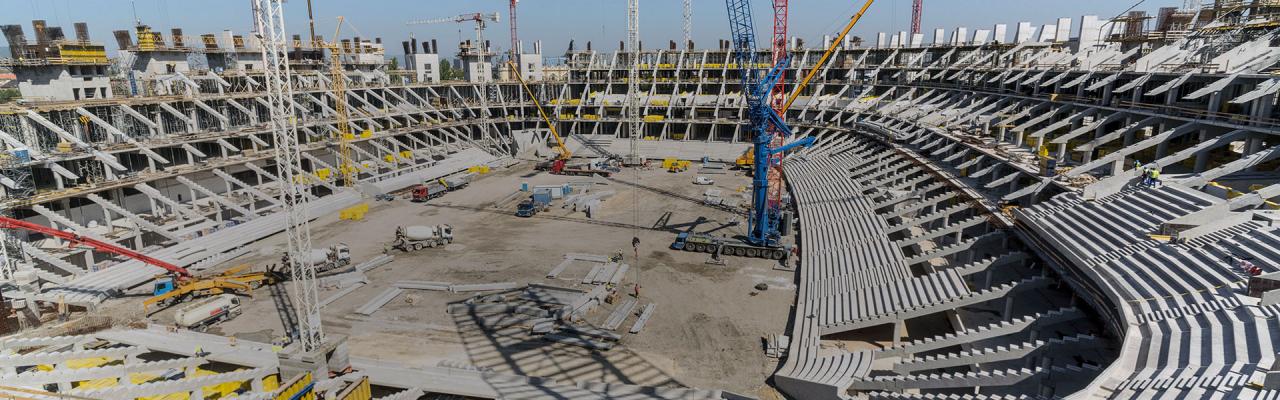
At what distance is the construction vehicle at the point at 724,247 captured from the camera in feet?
111

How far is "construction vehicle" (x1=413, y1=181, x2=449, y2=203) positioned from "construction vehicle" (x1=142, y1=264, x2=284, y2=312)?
60.8ft

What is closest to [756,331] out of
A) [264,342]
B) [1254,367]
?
[1254,367]

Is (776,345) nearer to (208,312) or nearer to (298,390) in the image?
(298,390)

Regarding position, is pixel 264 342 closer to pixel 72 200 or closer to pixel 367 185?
pixel 72 200

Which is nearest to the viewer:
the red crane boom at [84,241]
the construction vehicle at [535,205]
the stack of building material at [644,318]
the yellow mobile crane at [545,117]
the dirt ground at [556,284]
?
the dirt ground at [556,284]

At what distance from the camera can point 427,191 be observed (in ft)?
161

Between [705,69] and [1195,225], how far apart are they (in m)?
60.9

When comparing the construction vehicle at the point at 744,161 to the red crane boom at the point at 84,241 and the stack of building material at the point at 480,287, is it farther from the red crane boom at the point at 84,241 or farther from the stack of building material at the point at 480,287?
the red crane boom at the point at 84,241

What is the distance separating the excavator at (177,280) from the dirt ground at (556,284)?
2.42ft

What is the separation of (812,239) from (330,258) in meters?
25.5

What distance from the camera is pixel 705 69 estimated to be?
78.1m

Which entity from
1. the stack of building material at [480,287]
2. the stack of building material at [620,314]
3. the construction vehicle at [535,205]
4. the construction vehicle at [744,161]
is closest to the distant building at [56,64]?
the construction vehicle at [535,205]

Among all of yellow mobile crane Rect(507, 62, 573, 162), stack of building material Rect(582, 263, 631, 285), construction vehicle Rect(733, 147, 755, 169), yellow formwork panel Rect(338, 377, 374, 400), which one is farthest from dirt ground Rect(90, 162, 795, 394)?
yellow mobile crane Rect(507, 62, 573, 162)

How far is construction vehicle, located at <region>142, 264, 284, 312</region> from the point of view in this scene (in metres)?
28.1
